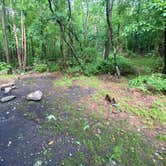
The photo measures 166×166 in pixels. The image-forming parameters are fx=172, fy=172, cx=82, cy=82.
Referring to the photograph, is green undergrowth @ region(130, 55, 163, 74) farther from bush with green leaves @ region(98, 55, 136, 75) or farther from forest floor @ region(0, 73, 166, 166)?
forest floor @ region(0, 73, 166, 166)

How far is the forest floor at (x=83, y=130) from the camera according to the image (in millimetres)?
2453

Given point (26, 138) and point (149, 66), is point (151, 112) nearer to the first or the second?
point (26, 138)

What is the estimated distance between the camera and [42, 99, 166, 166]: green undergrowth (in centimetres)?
242

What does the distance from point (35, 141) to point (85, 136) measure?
2.70 ft

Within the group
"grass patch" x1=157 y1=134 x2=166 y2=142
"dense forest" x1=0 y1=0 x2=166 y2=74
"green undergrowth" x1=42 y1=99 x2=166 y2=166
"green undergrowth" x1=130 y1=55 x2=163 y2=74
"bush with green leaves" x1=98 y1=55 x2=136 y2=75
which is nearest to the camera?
"green undergrowth" x1=42 y1=99 x2=166 y2=166

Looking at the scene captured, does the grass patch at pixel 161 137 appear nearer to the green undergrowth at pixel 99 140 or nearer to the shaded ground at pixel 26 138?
the green undergrowth at pixel 99 140

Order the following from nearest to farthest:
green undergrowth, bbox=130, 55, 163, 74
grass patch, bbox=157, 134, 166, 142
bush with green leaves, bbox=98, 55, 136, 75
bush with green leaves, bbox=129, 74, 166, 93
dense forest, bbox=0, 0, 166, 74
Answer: grass patch, bbox=157, 134, 166, 142, bush with green leaves, bbox=129, 74, 166, 93, dense forest, bbox=0, 0, 166, 74, bush with green leaves, bbox=98, 55, 136, 75, green undergrowth, bbox=130, 55, 163, 74

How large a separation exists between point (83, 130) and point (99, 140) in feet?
1.24

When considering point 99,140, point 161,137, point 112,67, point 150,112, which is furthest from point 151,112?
point 112,67

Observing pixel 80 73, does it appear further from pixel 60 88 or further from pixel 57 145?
pixel 57 145

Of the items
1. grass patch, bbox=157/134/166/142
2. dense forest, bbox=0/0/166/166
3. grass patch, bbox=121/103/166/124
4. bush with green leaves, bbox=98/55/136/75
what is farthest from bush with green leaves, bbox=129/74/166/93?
grass patch, bbox=157/134/166/142

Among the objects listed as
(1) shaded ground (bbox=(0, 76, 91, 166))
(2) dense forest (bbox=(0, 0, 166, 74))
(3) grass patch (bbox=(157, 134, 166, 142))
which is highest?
(2) dense forest (bbox=(0, 0, 166, 74))

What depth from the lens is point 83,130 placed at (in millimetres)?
3082

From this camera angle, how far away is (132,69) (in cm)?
789
